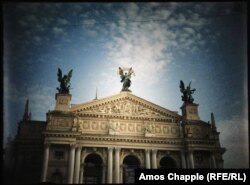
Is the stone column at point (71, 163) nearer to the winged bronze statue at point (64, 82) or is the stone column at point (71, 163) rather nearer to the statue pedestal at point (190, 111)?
the winged bronze statue at point (64, 82)

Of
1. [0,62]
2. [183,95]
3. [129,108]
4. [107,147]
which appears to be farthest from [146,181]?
[183,95]

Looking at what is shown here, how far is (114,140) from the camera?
22188mm

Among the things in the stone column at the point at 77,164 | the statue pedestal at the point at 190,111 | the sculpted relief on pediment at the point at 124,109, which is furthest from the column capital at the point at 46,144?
the statue pedestal at the point at 190,111

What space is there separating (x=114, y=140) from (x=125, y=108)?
2848 mm

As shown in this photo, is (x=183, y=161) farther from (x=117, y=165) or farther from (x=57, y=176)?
(x=57, y=176)

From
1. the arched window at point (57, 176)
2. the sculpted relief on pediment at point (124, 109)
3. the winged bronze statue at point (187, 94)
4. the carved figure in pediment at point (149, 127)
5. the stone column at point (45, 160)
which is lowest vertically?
the arched window at point (57, 176)

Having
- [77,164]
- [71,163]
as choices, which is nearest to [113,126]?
[77,164]

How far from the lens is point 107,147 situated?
21984 millimetres

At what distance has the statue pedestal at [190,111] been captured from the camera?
79.9 feet

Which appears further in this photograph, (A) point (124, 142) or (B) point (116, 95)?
(B) point (116, 95)

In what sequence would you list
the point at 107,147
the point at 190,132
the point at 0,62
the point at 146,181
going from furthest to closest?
the point at 190,132, the point at 107,147, the point at 0,62, the point at 146,181

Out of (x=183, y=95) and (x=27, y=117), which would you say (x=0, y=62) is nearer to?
(x=27, y=117)

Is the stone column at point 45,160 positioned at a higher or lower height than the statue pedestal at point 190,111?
lower

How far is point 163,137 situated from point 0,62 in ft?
45.8
